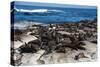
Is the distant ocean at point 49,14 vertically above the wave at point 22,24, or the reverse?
the distant ocean at point 49,14

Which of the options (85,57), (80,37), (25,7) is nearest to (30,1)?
(25,7)

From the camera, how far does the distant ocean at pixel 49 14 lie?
7.29 ft

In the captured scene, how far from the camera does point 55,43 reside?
2.35m

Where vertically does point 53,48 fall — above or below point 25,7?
below

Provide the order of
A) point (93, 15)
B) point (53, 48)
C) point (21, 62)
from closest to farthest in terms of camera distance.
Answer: point (21, 62) → point (53, 48) → point (93, 15)

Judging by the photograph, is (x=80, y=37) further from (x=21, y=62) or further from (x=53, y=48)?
(x=21, y=62)

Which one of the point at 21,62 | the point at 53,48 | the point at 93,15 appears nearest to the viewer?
the point at 21,62

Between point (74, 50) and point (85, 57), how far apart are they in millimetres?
185

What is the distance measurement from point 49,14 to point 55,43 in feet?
1.18

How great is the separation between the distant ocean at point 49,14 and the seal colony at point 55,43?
0.20 feet

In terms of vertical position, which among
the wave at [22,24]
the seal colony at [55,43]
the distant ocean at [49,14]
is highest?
the distant ocean at [49,14]

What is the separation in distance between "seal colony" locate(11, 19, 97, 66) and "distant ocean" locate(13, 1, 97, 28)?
6 centimetres

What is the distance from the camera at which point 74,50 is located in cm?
244

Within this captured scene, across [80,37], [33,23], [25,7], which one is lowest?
[80,37]
